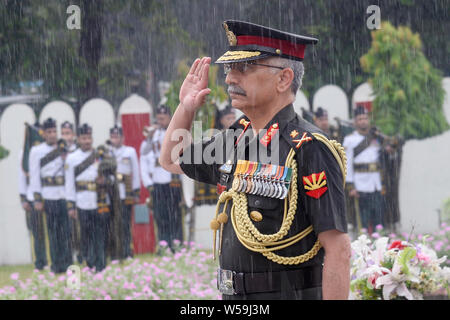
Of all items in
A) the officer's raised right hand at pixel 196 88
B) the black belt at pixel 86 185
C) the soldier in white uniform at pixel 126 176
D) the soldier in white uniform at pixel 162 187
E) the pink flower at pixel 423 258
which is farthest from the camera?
the soldier in white uniform at pixel 162 187

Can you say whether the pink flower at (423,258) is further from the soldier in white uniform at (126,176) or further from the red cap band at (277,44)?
the soldier in white uniform at (126,176)

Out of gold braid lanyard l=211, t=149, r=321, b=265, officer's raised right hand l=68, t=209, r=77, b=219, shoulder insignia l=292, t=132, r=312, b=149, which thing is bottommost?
officer's raised right hand l=68, t=209, r=77, b=219

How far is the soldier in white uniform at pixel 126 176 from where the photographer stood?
10.1 metres

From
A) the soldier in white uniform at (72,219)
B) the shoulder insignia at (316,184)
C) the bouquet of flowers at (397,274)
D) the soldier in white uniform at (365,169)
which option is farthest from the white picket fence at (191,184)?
the shoulder insignia at (316,184)

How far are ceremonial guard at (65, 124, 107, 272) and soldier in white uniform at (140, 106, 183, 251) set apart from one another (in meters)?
0.95

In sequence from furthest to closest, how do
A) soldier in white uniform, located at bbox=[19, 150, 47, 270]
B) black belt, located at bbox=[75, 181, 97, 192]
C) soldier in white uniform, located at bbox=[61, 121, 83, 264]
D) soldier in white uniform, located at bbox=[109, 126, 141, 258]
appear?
soldier in white uniform, located at bbox=[19, 150, 47, 270], soldier in white uniform, located at bbox=[109, 126, 141, 258], soldier in white uniform, located at bbox=[61, 121, 83, 264], black belt, located at bbox=[75, 181, 97, 192]

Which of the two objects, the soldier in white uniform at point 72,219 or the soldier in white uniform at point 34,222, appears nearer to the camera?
the soldier in white uniform at point 72,219

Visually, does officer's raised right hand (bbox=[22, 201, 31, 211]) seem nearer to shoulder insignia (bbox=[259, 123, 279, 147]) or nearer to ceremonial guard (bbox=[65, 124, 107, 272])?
ceremonial guard (bbox=[65, 124, 107, 272])

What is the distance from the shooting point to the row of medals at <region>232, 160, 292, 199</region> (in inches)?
119

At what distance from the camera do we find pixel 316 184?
295 centimetres

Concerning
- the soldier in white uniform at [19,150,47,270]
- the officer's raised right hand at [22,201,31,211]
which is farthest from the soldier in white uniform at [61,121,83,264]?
the officer's raised right hand at [22,201,31,211]

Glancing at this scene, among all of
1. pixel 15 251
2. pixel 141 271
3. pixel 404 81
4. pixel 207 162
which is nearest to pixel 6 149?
pixel 15 251

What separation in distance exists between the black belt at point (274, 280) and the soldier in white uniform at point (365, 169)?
22.5 feet

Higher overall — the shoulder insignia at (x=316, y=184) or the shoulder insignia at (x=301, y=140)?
the shoulder insignia at (x=301, y=140)
